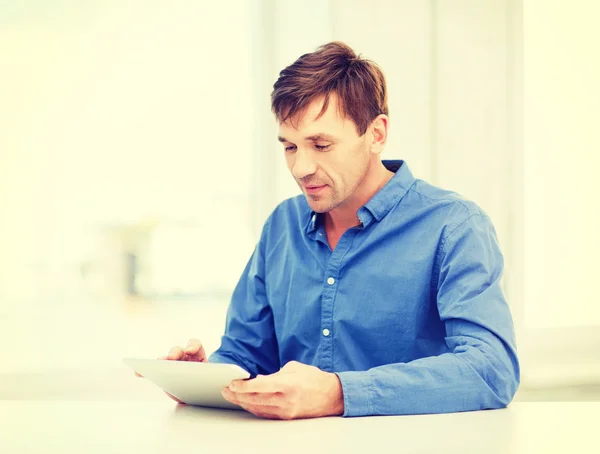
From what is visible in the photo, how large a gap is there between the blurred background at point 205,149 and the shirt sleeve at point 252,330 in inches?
32.2

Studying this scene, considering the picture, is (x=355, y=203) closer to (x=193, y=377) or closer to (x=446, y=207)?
(x=446, y=207)

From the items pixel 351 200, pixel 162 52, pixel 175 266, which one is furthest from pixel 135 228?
pixel 351 200

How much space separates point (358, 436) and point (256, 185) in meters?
1.77

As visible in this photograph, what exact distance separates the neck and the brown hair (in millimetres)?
118

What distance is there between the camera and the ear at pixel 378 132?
5.94ft

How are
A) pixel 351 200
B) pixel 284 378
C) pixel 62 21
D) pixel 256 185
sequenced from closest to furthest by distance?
pixel 284 378 < pixel 351 200 < pixel 62 21 < pixel 256 185

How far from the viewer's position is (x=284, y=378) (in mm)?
1223

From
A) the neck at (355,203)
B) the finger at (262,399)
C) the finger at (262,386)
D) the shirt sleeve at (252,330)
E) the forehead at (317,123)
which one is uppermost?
the forehead at (317,123)

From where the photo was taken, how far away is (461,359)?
53.0 inches

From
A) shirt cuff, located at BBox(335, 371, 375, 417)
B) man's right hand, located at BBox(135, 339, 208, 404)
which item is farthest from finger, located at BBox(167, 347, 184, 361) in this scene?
shirt cuff, located at BBox(335, 371, 375, 417)

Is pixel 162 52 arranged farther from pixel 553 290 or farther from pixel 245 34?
pixel 553 290

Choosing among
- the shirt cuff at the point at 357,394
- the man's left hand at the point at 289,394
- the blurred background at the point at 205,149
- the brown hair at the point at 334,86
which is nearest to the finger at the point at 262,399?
the man's left hand at the point at 289,394

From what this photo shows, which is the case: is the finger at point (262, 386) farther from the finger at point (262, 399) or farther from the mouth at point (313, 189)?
the mouth at point (313, 189)

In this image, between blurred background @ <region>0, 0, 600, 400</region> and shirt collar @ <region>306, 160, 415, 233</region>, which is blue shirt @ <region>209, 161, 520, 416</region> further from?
blurred background @ <region>0, 0, 600, 400</region>
